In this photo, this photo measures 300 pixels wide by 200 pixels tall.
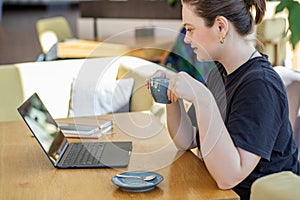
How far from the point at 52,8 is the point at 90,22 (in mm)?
7938

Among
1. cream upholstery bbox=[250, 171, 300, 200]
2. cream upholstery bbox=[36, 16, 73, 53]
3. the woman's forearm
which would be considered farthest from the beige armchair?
cream upholstery bbox=[250, 171, 300, 200]

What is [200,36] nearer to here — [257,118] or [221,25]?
[221,25]

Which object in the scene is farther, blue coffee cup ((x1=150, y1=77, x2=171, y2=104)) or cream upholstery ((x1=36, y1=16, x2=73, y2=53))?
cream upholstery ((x1=36, y1=16, x2=73, y2=53))

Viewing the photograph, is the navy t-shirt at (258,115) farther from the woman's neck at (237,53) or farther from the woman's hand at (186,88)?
the woman's hand at (186,88)

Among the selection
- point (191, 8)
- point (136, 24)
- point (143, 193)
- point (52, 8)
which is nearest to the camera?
point (143, 193)

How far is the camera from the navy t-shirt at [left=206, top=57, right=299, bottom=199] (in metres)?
1.59

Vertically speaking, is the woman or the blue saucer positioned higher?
the woman

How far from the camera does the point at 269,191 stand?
1.19 m

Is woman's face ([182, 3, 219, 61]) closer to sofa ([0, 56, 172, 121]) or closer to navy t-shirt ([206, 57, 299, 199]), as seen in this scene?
navy t-shirt ([206, 57, 299, 199])

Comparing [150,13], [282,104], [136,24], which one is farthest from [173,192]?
[136,24]

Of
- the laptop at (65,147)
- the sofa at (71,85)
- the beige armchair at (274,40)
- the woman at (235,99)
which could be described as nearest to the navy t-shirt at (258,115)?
the woman at (235,99)

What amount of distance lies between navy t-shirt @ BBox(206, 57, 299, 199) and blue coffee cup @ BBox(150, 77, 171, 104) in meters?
0.18

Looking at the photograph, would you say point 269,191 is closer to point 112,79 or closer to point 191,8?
point 191,8

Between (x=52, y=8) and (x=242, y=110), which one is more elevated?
(x=242, y=110)
